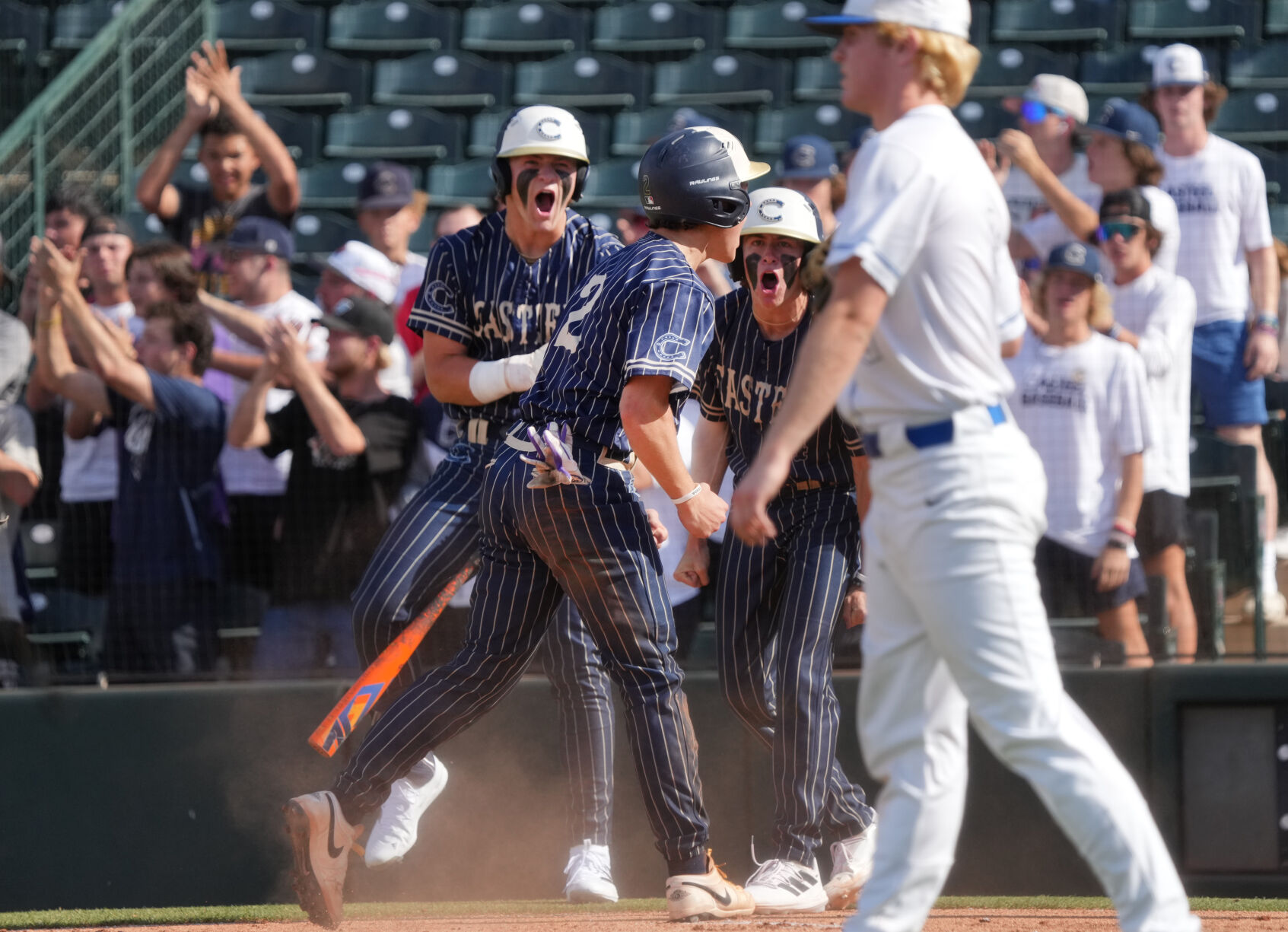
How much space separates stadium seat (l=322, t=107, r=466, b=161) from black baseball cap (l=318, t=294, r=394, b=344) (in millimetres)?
3380

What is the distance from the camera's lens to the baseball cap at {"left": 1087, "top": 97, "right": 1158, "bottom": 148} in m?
6.63

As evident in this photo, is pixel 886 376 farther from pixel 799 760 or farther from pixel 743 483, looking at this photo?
pixel 799 760

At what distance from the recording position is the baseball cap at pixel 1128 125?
663cm

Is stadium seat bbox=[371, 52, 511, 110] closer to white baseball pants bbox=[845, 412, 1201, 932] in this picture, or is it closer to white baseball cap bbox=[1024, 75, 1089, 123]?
white baseball cap bbox=[1024, 75, 1089, 123]

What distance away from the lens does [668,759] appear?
3.94 meters

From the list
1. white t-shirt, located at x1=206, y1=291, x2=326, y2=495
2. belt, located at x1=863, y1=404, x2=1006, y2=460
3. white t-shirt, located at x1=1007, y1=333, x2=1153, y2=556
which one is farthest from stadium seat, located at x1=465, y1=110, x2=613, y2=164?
belt, located at x1=863, y1=404, x2=1006, y2=460

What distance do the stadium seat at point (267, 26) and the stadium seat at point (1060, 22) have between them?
164 inches

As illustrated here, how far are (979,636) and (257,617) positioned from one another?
12.5ft

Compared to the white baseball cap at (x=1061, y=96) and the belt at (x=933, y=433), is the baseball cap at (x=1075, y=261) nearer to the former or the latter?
the white baseball cap at (x=1061, y=96)

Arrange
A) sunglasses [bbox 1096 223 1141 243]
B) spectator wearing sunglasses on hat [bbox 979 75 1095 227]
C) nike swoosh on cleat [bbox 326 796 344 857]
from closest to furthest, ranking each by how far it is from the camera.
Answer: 1. nike swoosh on cleat [bbox 326 796 344 857]
2. sunglasses [bbox 1096 223 1141 243]
3. spectator wearing sunglasses on hat [bbox 979 75 1095 227]

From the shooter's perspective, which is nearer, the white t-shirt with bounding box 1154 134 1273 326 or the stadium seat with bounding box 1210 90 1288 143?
the white t-shirt with bounding box 1154 134 1273 326

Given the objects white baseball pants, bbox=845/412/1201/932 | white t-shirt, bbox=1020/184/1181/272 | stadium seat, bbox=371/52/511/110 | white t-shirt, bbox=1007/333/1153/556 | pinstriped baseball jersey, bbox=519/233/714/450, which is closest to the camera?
white baseball pants, bbox=845/412/1201/932

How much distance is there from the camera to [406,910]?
540cm

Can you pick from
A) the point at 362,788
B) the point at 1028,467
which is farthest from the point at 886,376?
the point at 362,788
